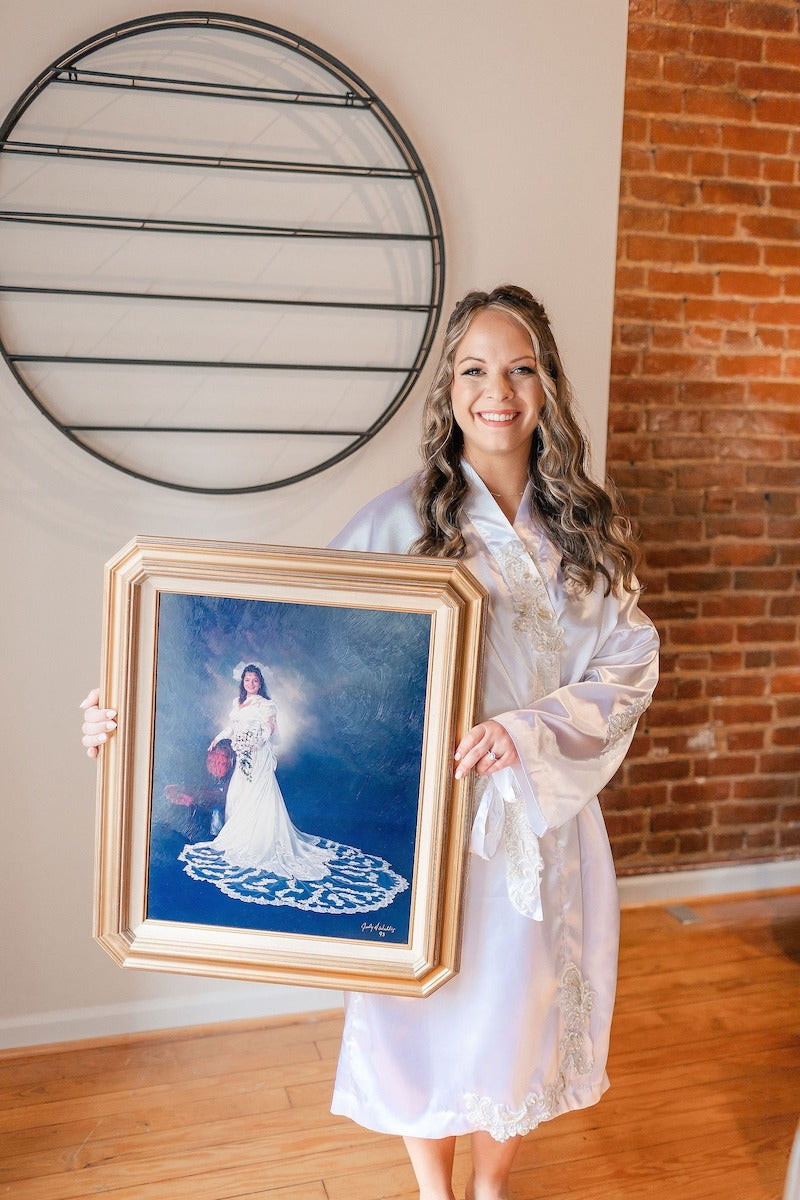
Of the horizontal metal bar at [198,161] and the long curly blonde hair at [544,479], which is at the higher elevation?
the horizontal metal bar at [198,161]

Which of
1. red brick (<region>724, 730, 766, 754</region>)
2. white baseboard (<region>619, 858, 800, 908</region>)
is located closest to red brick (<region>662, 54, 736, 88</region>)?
red brick (<region>724, 730, 766, 754</region>)

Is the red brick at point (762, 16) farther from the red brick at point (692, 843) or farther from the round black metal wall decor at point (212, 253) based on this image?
the red brick at point (692, 843)

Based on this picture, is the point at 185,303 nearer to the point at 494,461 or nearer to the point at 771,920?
the point at 494,461

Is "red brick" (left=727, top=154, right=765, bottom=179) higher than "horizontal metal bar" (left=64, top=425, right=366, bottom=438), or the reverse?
"red brick" (left=727, top=154, right=765, bottom=179)

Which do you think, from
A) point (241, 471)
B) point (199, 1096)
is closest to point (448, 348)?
point (241, 471)

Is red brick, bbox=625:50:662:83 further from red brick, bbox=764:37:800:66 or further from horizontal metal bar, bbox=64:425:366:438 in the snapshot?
horizontal metal bar, bbox=64:425:366:438

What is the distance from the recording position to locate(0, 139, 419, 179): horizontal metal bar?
7.14 feet

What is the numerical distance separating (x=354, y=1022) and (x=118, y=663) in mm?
789

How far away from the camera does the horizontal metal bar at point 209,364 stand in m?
2.25

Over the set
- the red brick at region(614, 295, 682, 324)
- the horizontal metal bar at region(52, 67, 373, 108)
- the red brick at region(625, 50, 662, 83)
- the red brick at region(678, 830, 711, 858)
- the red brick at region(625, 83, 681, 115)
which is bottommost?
the red brick at region(678, 830, 711, 858)

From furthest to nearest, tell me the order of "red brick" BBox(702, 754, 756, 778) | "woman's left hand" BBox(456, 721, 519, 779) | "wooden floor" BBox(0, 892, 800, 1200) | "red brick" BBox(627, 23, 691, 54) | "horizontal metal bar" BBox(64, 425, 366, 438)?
1. "red brick" BBox(702, 754, 756, 778)
2. "red brick" BBox(627, 23, 691, 54)
3. "horizontal metal bar" BBox(64, 425, 366, 438)
4. "wooden floor" BBox(0, 892, 800, 1200)
5. "woman's left hand" BBox(456, 721, 519, 779)

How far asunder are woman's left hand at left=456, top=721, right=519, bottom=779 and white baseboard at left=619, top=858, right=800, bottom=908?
1.95m

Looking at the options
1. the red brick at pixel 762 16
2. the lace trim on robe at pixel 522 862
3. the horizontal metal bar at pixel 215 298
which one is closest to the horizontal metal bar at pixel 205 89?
the horizontal metal bar at pixel 215 298

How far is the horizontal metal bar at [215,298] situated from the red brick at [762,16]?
1.51 meters
